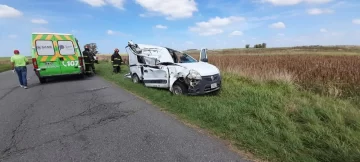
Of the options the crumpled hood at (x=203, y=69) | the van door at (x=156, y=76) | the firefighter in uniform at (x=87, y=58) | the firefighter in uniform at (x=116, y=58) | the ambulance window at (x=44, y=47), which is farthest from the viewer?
the firefighter in uniform at (x=116, y=58)

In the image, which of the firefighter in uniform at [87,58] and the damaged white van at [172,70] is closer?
the damaged white van at [172,70]

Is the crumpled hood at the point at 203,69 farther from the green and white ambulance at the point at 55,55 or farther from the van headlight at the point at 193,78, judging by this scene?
the green and white ambulance at the point at 55,55

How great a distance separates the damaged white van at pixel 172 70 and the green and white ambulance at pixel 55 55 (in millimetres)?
3275

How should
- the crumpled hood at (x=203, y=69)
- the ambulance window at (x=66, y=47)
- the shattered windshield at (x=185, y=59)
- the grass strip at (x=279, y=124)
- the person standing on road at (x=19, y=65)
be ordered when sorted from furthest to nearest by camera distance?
1. the ambulance window at (x=66, y=47)
2. the person standing on road at (x=19, y=65)
3. the shattered windshield at (x=185, y=59)
4. the crumpled hood at (x=203, y=69)
5. the grass strip at (x=279, y=124)

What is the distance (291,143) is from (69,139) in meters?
3.78

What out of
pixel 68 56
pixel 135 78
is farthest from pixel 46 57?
pixel 135 78

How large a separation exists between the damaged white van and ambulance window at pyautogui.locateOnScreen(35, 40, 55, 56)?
12.6 ft

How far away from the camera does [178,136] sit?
4.23 metres

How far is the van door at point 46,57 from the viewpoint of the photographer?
11297 millimetres

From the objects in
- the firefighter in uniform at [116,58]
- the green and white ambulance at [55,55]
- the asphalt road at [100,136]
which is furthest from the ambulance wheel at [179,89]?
the firefighter in uniform at [116,58]

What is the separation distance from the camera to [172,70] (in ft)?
26.8

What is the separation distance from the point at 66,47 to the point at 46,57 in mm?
1094

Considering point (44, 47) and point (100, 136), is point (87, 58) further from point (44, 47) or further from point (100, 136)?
point (100, 136)

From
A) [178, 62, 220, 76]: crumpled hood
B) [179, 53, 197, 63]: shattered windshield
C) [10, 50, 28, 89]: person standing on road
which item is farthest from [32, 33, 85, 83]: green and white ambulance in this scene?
[178, 62, 220, 76]: crumpled hood
